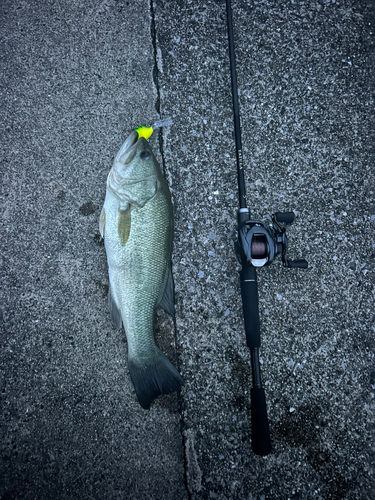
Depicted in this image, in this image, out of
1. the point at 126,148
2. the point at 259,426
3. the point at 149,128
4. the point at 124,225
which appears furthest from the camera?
the point at 149,128

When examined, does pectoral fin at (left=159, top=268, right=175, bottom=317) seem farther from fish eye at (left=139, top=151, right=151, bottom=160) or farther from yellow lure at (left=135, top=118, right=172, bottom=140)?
yellow lure at (left=135, top=118, right=172, bottom=140)

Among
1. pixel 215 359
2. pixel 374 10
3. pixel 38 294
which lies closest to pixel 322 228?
pixel 215 359

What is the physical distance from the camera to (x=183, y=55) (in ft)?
8.59

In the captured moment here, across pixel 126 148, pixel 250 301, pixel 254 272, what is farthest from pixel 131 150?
pixel 250 301

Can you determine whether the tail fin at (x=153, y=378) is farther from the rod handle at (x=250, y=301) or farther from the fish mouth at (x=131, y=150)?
the fish mouth at (x=131, y=150)

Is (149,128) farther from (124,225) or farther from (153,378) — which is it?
(153,378)

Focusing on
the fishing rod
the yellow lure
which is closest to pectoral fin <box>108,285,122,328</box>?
the fishing rod

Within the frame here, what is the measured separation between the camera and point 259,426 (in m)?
1.96

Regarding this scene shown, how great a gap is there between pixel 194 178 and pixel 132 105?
0.83 m

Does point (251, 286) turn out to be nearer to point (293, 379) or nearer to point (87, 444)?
point (293, 379)

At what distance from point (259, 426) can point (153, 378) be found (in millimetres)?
763

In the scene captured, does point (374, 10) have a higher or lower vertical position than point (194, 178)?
higher

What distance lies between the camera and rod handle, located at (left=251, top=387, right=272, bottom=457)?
1909 millimetres

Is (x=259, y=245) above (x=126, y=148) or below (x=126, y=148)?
below
